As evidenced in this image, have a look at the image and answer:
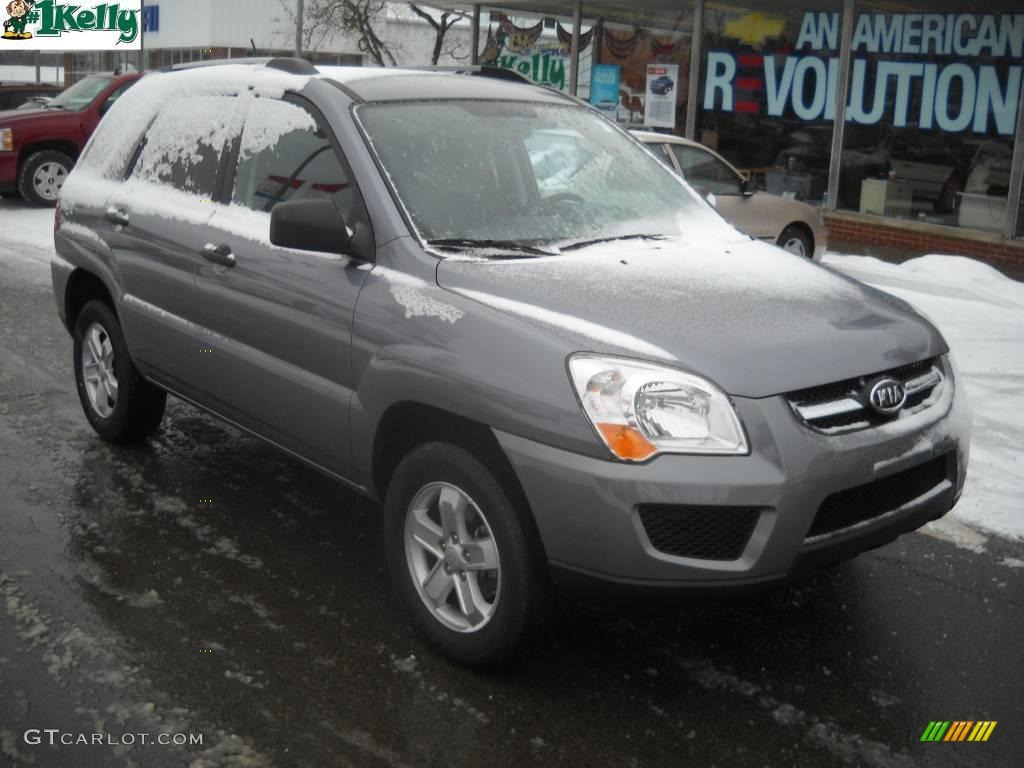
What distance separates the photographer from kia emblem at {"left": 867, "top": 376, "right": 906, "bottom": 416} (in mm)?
3467

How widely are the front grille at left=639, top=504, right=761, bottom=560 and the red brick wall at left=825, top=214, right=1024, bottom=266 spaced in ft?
36.7

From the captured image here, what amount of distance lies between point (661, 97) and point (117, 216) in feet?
44.3

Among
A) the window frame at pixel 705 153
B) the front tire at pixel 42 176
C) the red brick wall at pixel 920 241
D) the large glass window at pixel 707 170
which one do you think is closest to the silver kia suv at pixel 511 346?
the window frame at pixel 705 153

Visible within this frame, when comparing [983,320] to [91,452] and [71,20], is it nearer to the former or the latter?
[91,452]

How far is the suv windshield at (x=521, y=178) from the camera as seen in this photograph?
162 inches

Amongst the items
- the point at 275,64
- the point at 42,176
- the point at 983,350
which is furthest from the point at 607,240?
the point at 42,176

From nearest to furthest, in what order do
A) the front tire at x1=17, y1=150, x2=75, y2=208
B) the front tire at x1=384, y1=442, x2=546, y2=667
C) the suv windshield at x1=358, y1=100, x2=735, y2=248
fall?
the front tire at x1=384, y1=442, x2=546, y2=667, the suv windshield at x1=358, y1=100, x2=735, y2=248, the front tire at x1=17, y1=150, x2=75, y2=208

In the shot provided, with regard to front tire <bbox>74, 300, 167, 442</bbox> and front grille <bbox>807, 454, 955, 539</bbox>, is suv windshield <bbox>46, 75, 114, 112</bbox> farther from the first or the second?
front grille <bbox>807, 454, 955, 539</bbox>

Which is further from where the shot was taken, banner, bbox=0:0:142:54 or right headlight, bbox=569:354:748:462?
banner, bbox=0:0:142:54

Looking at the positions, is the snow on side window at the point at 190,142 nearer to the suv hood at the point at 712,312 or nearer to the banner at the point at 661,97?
the suv hood at the point at 712,312

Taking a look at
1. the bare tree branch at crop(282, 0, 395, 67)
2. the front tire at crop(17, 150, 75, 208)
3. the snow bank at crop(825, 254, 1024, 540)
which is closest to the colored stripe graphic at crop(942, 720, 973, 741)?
the snow bank at crop(825, 254, 1024, 540)

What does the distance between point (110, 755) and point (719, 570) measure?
1699 mm

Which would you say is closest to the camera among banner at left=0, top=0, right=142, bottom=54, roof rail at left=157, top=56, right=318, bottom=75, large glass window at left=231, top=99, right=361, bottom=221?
large glass window at left=231, top=99, right=361, bottom=221

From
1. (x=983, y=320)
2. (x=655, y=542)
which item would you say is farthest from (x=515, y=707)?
(x=983, y=320)
